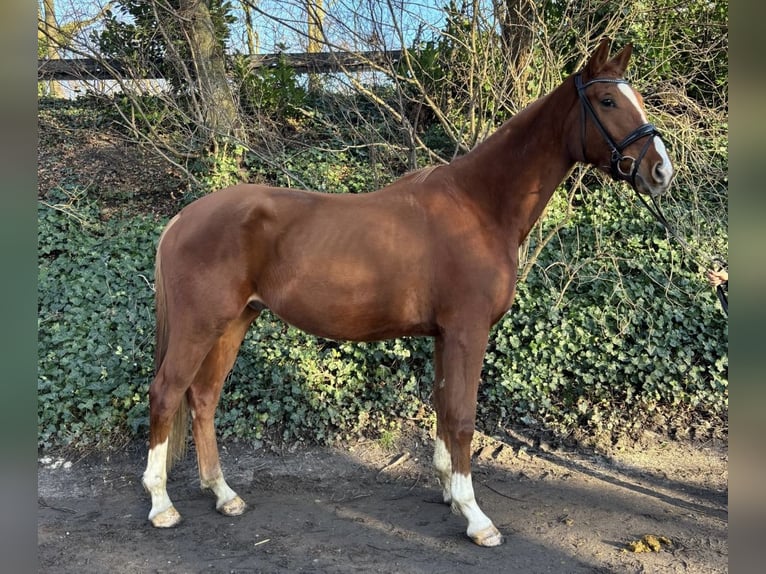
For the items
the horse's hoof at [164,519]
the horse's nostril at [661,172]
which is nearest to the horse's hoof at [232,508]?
the horse's hoof at [164,519]

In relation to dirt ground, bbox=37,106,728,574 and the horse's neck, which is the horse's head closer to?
the horse's neck

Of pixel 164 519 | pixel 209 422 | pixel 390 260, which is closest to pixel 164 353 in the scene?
pixel 209 422

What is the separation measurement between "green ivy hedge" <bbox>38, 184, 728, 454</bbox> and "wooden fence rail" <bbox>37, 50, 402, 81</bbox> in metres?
2.21

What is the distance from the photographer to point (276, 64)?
6531 millimetres

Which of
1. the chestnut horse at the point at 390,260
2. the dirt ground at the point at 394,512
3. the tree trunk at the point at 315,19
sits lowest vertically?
the dirt ground at the point at 394,512

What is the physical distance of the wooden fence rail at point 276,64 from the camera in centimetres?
410

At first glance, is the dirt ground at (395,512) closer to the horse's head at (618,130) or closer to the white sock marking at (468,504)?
the white sock marking at (468,504)

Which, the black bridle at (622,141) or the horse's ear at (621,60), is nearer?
the black bridle at (622,141)

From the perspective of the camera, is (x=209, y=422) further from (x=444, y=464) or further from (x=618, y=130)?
(x=618, y=130)

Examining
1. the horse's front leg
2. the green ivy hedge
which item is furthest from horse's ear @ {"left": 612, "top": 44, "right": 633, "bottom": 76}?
the green ivy hedge

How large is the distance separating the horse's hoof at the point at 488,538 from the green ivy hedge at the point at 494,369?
5.10 feet

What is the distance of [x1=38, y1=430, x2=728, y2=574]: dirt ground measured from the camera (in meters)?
2.63

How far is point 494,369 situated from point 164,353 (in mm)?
2624

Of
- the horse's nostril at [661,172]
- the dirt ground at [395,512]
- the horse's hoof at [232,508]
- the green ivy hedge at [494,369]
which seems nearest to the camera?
the horse's nostril at [661,172]
